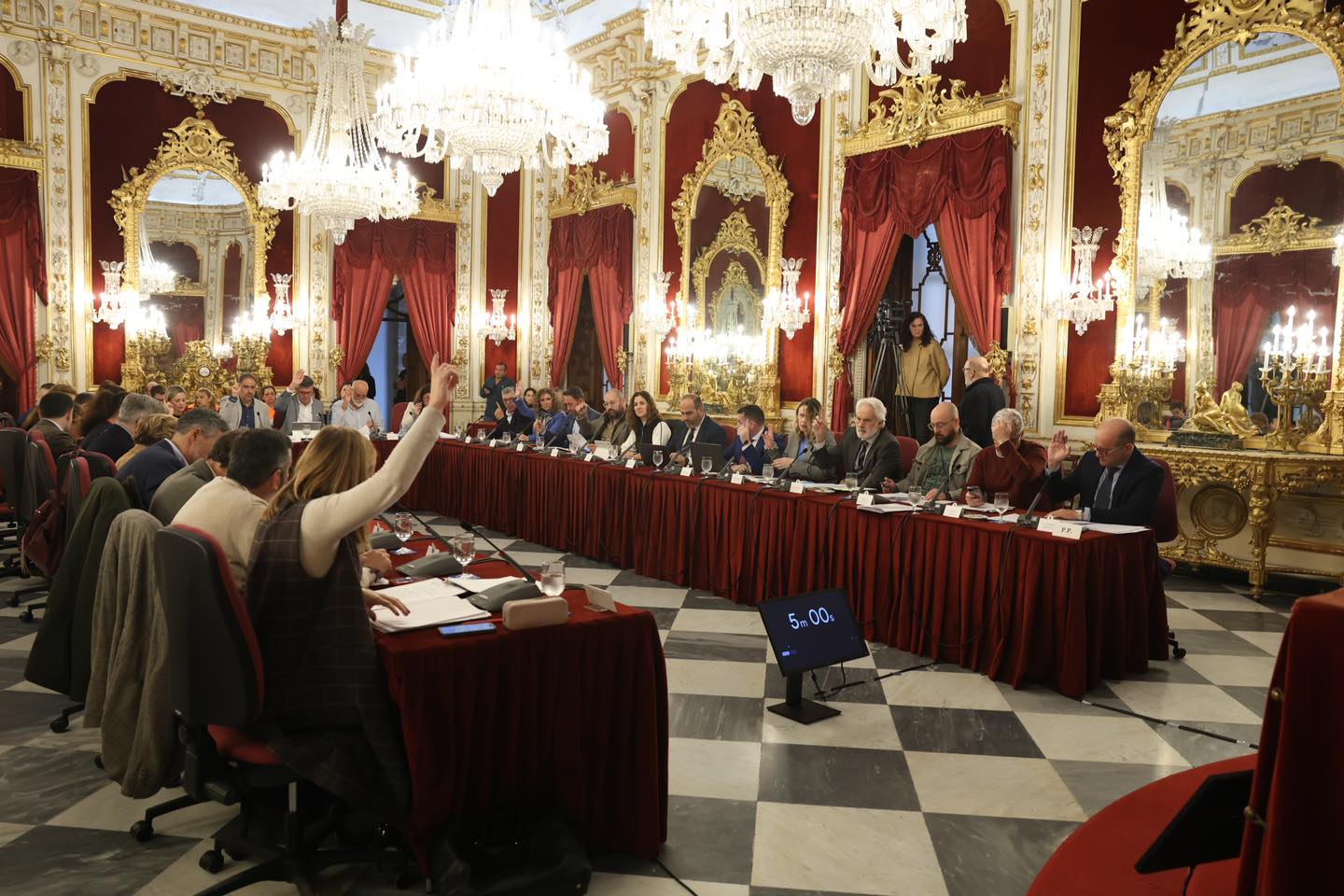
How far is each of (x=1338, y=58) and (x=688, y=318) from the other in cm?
567

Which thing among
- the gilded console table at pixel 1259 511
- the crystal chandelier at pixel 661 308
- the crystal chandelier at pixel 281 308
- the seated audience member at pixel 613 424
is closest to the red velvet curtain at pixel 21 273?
the crystal chandelier at pixel 281 308

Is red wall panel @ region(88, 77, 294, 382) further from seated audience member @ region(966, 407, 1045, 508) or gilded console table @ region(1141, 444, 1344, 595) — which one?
gilded console table @ region(1141, 444, 1344, 595)

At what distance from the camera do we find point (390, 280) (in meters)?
11.5

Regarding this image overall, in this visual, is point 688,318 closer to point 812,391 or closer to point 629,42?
point 812,391

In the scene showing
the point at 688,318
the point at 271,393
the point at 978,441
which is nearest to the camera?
the point at 978,441

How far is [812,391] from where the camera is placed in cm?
845

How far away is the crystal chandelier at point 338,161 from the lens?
24.5 ft

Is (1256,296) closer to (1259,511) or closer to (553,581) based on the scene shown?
(1259,511)

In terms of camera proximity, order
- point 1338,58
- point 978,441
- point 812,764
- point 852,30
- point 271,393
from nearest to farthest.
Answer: point 812,764 < point 852,30 < point 1338,58 < point 978,441 < point 271,393

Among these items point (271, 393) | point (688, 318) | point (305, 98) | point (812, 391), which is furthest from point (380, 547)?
point (305, 98)

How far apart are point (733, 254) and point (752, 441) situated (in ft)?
11.0

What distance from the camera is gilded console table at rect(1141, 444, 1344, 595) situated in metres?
5.61

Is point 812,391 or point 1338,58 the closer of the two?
point 1338,58

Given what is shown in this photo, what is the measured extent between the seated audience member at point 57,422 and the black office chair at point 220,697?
378 cm
